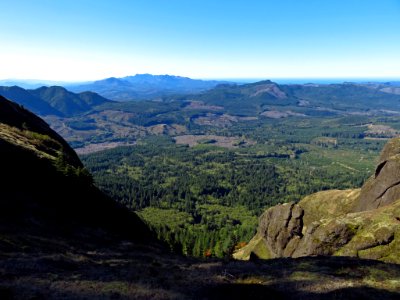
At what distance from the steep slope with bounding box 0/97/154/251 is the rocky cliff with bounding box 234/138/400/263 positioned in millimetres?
40861

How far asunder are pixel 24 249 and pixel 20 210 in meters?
14.4

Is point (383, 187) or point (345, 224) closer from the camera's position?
point (345, 224)

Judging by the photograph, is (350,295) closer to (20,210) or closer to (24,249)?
(24,249)

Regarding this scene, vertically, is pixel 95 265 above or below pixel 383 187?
above

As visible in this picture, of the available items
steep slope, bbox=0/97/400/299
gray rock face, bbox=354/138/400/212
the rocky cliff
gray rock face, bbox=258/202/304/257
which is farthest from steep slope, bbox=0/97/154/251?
gray rock face, bbox=354/138/400/212

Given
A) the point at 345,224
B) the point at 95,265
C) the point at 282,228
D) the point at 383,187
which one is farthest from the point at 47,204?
the point at 383,187

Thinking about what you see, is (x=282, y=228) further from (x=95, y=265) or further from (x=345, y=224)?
(x=95, y=265)

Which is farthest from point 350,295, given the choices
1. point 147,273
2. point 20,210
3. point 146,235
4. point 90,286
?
point 146,235

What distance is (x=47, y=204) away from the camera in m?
61.3

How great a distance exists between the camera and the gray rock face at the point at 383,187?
87944 mm

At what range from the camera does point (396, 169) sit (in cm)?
8994

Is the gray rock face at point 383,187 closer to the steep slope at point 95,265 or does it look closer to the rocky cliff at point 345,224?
the rocky cliff at point 345,224

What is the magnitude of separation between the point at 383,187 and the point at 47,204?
8284 centimetres

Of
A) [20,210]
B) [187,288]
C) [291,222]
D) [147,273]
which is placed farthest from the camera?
[291,222]
